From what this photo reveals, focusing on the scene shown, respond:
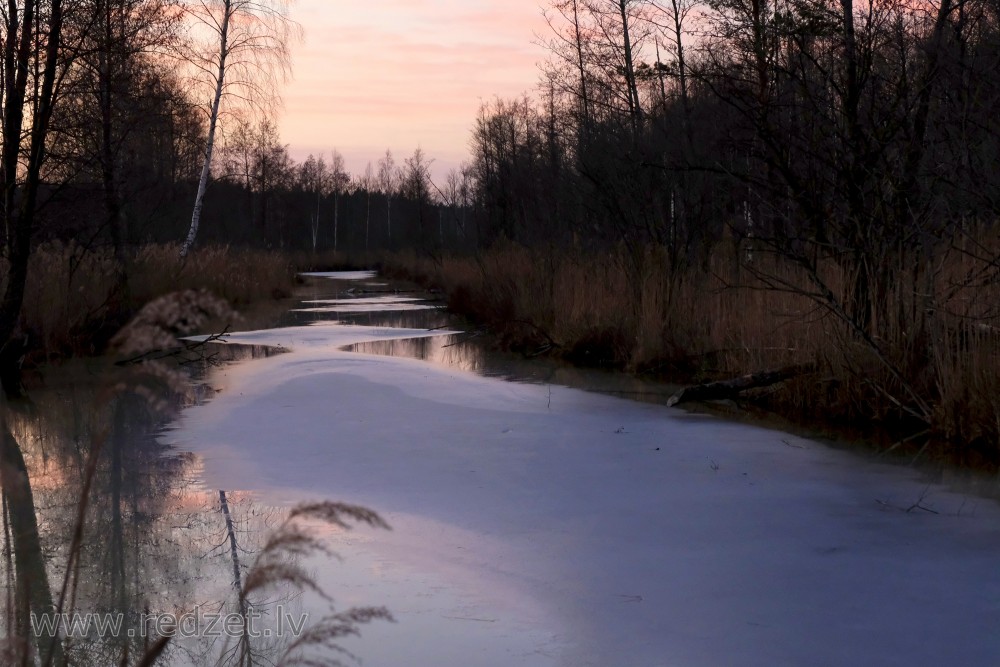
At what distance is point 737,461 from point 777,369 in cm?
176

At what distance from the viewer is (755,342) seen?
689cm

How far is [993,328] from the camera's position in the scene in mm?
4848

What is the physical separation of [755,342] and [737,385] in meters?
0.76

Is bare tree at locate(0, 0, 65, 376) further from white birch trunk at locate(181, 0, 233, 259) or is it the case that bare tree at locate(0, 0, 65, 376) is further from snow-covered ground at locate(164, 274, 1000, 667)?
white birch trunk at locate(181, 0, 233, 259)

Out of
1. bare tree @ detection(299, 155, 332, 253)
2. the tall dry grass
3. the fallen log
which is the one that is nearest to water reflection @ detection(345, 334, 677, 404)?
the fallen log

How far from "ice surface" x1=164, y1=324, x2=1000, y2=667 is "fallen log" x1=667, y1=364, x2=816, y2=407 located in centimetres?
28

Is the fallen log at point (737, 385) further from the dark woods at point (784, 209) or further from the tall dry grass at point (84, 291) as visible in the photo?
the tall dry grass at point (84, 291)

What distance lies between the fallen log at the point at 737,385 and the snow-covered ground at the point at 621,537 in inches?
12.9

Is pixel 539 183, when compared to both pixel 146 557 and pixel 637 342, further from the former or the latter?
pixel 146 557

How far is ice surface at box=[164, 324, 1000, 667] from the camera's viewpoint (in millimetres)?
2562

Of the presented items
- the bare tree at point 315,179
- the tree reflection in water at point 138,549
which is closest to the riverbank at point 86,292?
the tree reflection in water at point 138,549

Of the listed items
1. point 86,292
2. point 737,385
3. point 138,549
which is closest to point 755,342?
point 737,385

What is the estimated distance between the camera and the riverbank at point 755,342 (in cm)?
493

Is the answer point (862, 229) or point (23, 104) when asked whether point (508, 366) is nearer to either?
point (862, 229)
